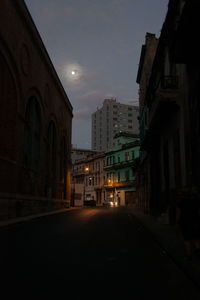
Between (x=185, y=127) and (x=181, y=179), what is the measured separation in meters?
2.56

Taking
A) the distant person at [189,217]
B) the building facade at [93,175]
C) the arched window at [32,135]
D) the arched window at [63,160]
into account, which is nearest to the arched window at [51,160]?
the arched window at [32,135]

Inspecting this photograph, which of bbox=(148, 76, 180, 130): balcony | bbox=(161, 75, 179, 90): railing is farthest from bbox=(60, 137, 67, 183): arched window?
bbox=(161, 75, 179, 90): railing

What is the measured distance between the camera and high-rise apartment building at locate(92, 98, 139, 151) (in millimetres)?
122500

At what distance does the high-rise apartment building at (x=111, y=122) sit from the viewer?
122500 millimetres

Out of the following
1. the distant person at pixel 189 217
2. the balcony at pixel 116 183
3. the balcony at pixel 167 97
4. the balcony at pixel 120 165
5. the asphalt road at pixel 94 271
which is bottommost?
the asphalt road at pixel 94 271

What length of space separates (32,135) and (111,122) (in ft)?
323

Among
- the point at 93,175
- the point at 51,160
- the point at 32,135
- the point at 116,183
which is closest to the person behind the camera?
the point at 32,135

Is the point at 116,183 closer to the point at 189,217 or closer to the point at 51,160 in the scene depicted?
the point at 51,160

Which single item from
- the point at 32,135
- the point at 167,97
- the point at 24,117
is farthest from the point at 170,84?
the point at 32,135

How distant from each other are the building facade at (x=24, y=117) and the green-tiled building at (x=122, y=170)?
2763 cm

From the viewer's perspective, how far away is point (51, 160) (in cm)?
3278

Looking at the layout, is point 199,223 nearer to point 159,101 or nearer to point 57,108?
point 159,101

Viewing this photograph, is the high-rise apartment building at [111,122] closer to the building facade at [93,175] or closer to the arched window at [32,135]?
the building facade at [93,175]

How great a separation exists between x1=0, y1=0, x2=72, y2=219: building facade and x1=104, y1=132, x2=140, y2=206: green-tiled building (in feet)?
90.7
